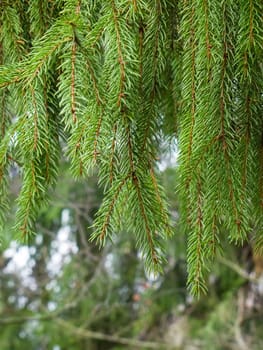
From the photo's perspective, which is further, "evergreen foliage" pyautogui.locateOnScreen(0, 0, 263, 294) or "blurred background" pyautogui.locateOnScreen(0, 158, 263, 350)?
"blurred background" pyautogui.locateOnScreen(0, 158, 263, 350)

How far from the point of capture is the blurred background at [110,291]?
17.0 feet

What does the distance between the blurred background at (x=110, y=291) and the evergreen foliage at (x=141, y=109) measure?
10.4ft

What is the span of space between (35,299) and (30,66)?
529 centimetres

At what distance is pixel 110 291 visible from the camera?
5.37m

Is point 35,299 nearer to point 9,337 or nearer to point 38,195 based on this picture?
point 9,337

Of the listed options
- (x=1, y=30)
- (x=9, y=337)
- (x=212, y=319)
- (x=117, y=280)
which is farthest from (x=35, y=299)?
(x=1, y=30)

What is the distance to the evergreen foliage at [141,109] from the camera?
1.32 m

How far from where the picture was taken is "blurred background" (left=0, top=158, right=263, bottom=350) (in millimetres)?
5186

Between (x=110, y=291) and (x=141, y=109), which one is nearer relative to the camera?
(x=141, y=109)

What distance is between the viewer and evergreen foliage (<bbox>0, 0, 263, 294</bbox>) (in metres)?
1.32

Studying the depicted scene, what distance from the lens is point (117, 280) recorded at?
5.55 meters

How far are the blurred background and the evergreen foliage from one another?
10.4 ft

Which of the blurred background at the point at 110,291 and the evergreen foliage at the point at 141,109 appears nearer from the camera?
the evergreen foliage at the point at 141,109

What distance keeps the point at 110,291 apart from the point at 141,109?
401 cm
